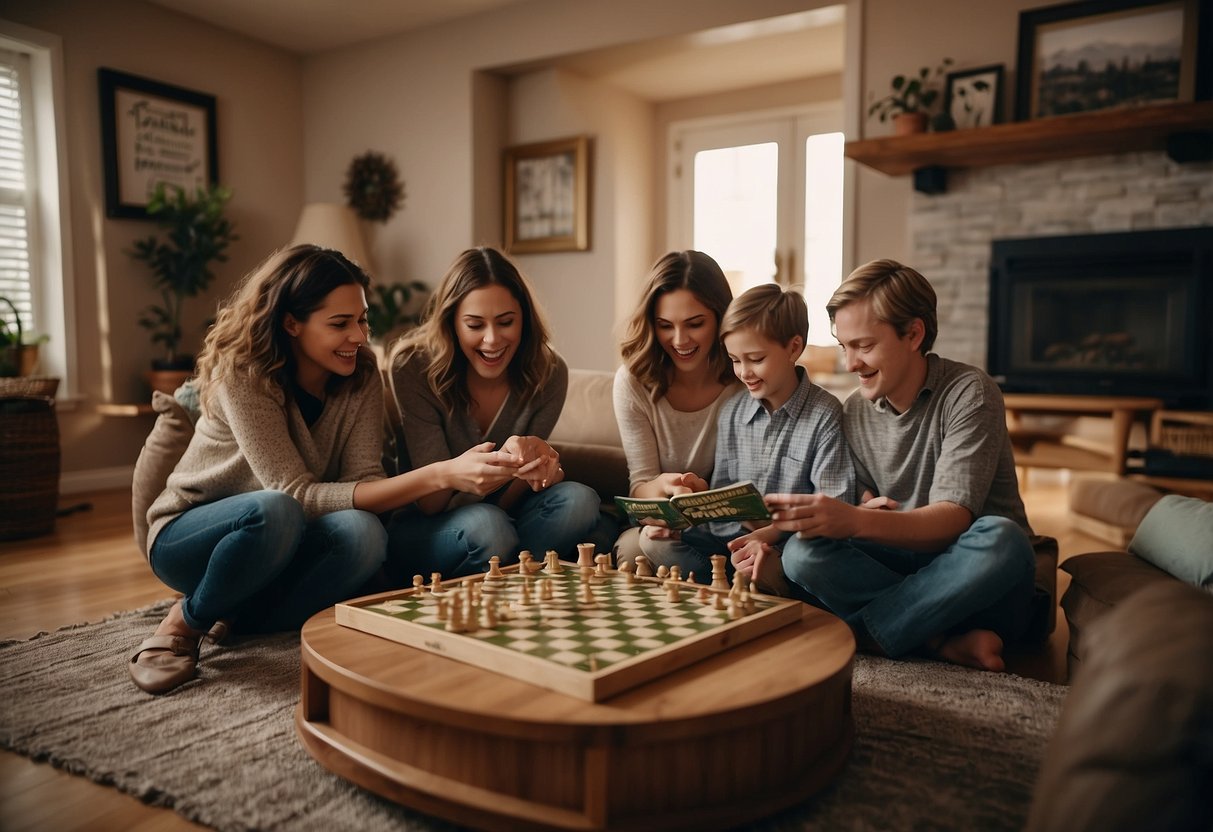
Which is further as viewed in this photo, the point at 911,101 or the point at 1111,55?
the point at 911,101

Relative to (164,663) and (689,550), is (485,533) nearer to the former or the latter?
(689,550)

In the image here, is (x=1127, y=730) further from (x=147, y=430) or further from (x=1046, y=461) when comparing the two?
(x=147, y=430)

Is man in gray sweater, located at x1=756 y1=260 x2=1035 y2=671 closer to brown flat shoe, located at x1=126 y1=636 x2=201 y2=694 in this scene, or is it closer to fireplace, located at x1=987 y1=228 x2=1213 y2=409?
brown flat shoe, located at x1=126 y1=636 x2=201 y2=694

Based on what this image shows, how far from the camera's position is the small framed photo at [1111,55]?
3467 mm

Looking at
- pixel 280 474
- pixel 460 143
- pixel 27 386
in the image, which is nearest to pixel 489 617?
pixel 280 474

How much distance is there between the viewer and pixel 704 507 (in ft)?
5.18

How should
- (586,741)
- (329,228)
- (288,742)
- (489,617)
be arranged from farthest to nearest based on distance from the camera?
(329,228) → (288,742) → (489,617) → (586,741)

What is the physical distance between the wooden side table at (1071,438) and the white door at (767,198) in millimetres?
1712

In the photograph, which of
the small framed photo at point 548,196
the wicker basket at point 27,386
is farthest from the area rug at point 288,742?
the small framed photo at point 548,196

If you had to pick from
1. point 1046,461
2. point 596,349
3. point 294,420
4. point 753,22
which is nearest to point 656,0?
point 753,22

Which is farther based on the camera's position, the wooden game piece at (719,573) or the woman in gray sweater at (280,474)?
the woman in gray sweater at (280,474)

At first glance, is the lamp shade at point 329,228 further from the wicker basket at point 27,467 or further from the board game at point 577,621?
the board game at point 577,621

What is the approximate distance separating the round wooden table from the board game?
22mm

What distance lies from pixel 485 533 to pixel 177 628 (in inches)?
25.8
